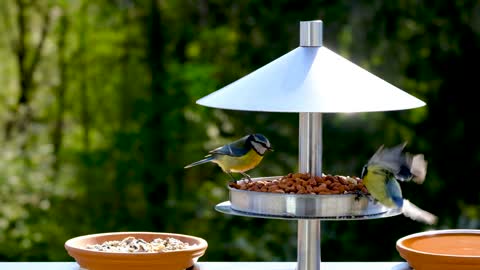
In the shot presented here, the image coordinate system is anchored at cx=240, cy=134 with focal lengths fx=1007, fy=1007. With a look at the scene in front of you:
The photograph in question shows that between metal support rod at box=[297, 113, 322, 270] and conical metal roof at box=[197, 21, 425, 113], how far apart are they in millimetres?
139

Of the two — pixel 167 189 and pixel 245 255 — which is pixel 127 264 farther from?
pixel 167 189

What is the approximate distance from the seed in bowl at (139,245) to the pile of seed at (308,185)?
282mm

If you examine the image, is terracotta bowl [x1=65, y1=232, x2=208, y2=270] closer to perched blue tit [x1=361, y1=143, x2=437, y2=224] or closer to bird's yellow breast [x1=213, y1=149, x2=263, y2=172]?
bird's yellow breast [x1=213, y1=149, x2=263, y2=172]

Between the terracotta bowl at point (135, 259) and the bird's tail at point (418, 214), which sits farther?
the terracotta bowl at point (135, 259)

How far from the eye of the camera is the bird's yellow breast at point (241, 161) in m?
2.61

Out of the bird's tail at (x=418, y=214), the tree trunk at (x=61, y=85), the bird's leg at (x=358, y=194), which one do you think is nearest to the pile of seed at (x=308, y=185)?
the bird's leg at (x=358, y=194)

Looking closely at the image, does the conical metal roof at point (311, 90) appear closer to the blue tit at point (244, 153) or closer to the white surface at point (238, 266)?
the blue tit at point (244, 153)

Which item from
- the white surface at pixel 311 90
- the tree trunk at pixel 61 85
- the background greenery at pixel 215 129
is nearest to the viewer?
the white surface at pixel 311 90

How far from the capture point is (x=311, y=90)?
2156mm

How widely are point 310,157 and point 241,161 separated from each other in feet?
1.06

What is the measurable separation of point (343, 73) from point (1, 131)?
230 inches

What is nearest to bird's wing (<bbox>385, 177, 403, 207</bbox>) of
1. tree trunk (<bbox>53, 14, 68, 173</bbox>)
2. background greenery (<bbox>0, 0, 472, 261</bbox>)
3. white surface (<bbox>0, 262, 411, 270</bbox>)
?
white surface (<bbox>0, 262, 411, 270</bbox>)

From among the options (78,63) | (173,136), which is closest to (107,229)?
(173,136)

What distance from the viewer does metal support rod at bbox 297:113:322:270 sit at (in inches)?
92.5
